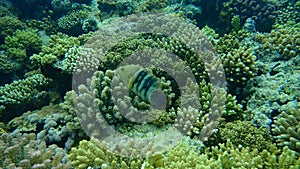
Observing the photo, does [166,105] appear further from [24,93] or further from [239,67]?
[24,93]

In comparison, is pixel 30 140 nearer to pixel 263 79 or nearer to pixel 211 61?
pixel 211 61

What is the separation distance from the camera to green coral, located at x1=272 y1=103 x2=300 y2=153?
3299 millimetres

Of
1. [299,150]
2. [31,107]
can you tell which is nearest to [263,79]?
[299,150]

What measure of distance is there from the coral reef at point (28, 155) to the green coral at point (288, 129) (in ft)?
9.93

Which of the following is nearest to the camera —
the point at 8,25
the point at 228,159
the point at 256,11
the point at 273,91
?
the point at 228,159

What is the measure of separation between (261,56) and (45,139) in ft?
15.0

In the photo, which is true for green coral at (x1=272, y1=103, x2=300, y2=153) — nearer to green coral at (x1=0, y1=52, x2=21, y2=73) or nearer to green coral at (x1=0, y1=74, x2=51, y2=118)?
green coral at (x1=0, y1=74, x2=51, y2=118)

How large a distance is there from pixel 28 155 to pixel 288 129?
3.69 m

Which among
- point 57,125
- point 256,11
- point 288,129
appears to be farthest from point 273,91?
point 256,11

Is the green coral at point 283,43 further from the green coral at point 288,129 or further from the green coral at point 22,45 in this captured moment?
the green coral at point 22,45

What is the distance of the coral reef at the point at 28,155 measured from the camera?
3.16 m

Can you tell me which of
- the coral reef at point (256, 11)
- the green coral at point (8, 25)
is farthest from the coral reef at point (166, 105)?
the green coral at point (8, 25)

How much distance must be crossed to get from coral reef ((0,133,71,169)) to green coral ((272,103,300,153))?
3027 mm

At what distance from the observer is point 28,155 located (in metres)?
3.36
